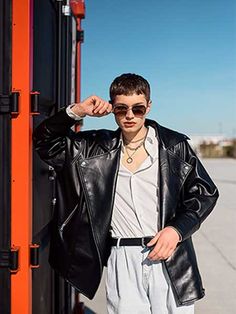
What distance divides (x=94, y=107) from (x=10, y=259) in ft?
2.28

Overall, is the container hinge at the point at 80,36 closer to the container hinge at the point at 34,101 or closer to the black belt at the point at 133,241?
the container hinge at the point at 34,101

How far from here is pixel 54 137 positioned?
1765mm

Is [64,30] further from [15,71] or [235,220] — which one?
[235,220]

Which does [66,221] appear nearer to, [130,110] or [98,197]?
[98,197]

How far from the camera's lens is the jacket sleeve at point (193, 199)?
168cm

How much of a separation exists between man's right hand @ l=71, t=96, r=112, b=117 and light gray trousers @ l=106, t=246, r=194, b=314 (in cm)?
54

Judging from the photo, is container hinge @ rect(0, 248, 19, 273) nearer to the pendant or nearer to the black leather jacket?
the black leather jacket

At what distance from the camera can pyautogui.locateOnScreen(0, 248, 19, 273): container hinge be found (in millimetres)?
1754

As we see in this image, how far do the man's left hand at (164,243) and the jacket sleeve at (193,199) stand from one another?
47 millimetres

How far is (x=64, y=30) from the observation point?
97.0 inches

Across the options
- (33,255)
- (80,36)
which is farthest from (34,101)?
(80,36)

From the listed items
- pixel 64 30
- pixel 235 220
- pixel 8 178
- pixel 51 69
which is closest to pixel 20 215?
Answer: pixel 8 178

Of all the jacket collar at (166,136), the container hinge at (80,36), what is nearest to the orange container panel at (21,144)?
the jacket collar at (166,136)

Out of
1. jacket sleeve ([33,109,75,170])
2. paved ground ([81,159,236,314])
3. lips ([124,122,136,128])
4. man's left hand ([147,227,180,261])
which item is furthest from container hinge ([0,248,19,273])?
paved ground ([81,159,236,314])
